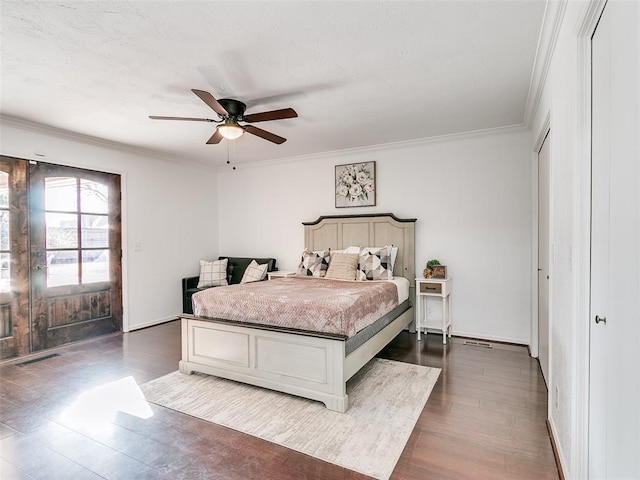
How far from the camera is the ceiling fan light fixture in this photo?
2951 millimetres

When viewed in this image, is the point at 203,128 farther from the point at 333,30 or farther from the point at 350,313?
the point at 350,313

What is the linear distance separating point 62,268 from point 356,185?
3.86 metres

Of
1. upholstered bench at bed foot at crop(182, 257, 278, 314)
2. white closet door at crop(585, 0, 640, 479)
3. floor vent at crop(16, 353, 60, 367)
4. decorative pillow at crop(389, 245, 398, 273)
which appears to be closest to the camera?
white closet door at crop(585, 0, 640, 479)

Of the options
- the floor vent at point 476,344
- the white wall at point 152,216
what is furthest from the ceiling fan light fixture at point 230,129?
the floor vent at point 476,344

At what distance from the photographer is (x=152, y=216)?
5.04 m

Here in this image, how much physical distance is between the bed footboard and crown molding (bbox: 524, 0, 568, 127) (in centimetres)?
235

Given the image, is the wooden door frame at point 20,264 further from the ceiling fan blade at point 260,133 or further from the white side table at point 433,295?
the white side table at point 433,295

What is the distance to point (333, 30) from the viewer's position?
2.09 m

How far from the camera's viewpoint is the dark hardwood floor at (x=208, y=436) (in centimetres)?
185

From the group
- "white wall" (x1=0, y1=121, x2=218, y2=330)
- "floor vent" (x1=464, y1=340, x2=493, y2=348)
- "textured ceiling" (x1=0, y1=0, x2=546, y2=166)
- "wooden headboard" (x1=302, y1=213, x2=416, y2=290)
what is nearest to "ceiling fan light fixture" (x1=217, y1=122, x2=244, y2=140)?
"textured ceiling" (x1=0, y1=0, x2=546, y2=166)

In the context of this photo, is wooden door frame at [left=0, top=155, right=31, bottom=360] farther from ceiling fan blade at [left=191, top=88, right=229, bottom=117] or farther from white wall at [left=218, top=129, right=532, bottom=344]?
white wall at [left=218, top=129, right=532, bottom=344]

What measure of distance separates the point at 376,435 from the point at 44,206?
424 centimetres

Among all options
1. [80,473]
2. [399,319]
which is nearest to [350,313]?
[399,319]

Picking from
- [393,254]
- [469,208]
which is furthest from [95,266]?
[469,208]
